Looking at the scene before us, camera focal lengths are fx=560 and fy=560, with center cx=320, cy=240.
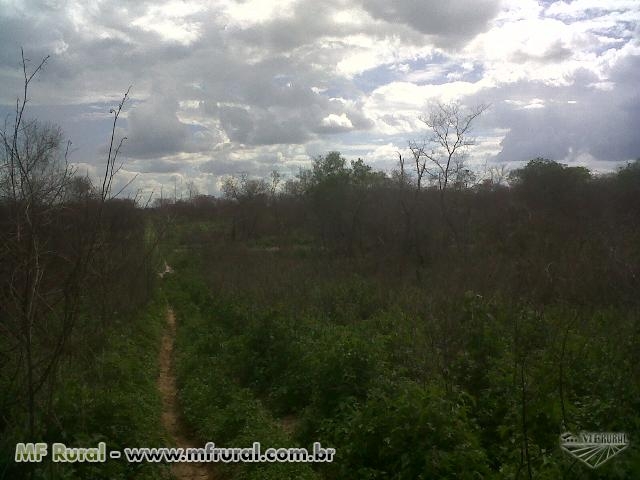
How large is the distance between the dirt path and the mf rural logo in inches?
157

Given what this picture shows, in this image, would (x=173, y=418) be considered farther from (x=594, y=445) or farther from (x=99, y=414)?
(x=594, y=445)

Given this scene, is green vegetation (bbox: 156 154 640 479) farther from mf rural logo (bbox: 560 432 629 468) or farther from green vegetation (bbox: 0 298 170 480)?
green vegetation (bbox: 0 298 170 480)

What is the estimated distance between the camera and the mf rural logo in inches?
173

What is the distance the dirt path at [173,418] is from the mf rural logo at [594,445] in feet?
13.1

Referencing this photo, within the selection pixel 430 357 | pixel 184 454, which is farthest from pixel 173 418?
pixel 430 357

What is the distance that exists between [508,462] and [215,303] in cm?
1186

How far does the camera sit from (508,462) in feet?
17.3

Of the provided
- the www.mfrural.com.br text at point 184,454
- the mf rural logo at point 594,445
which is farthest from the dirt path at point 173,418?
the mf rural logo at point 594,445

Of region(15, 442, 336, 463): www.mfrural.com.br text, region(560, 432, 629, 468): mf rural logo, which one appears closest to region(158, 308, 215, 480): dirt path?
region(15, 442, 336, 463): www.mfrural.com.br text

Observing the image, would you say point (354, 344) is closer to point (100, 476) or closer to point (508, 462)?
point (508, 462)

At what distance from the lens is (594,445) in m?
4.59

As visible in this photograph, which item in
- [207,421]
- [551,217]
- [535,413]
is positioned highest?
[551,217]

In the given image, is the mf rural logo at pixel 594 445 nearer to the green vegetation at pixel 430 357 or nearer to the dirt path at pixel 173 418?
the green vegetation at pixel 430 357

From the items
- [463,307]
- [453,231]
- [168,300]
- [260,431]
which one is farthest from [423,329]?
[453,231]
